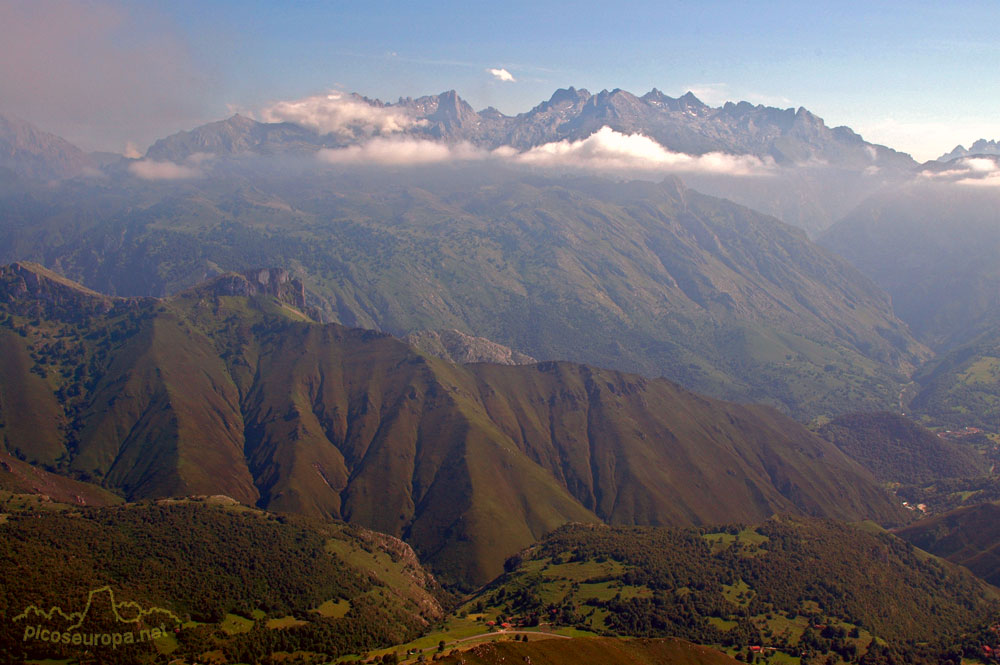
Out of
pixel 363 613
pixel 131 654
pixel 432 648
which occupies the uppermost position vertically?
pixel 131 654

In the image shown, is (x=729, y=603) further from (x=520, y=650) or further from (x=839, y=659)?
(x=520, y=650)

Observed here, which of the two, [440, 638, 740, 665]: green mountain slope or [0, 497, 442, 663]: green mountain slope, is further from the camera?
[440, 638, 740, 665]: green mountain slope

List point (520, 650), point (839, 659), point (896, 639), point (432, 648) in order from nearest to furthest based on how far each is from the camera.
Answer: point (520, 650) → point (432, 648) → point (839, 659) → point (896, 639)

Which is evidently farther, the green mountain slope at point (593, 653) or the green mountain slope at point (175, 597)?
the green mountain slope at point (593, 653)

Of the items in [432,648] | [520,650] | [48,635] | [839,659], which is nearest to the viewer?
[48,635]

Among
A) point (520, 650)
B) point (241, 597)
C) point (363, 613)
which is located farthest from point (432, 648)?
point (241, 597)

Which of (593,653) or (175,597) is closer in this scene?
(593,653)

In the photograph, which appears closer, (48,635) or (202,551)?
(48,635)

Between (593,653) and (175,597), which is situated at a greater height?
(593,653)
